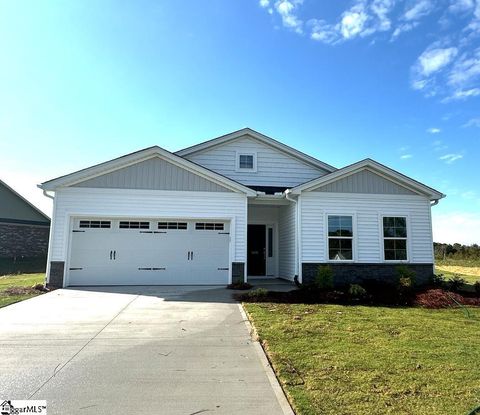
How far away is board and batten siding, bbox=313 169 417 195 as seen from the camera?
538 inches

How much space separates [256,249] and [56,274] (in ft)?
25.2

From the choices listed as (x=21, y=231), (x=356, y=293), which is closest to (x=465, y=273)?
(x=356, y=293)

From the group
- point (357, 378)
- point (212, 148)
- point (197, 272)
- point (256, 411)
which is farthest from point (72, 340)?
point (212, 148)

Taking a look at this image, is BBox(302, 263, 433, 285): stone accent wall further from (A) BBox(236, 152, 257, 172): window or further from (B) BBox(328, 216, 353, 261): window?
(A) BBox(236, 152, 257, 172): window

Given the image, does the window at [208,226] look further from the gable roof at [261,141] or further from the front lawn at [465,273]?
the front lawn at [465,273]

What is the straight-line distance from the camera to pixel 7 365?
15.8 feet

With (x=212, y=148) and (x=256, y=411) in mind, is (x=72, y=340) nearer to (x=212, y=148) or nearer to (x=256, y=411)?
(x=256, y=411)

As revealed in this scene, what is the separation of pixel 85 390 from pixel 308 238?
10.1 meters

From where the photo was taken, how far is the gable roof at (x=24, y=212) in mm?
24864

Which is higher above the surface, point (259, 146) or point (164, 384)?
point (259, 146)

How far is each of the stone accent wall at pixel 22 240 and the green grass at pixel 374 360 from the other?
72.3 ft

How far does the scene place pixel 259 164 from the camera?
16.3 meters

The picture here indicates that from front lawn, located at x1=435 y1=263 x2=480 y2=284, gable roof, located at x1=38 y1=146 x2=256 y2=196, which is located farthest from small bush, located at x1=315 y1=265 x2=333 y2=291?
front lawn, located at x1=435 y1=263 x2=480 y2=284

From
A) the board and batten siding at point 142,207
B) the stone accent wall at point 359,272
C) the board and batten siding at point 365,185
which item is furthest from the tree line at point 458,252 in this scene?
the board and batten siding at point 142,207
